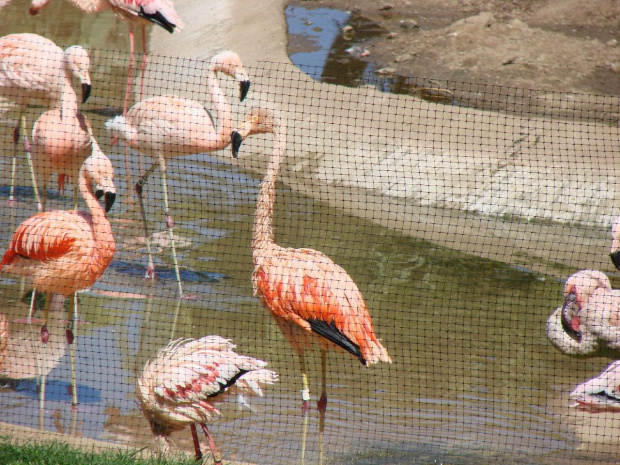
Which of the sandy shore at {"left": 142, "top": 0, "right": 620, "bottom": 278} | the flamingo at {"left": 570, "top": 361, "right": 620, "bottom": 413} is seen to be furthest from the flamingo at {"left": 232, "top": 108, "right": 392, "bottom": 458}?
the sandy shore at {"left": 142, "top": 0, "right": 620, "bottom": 278}

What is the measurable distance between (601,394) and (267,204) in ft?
6.61

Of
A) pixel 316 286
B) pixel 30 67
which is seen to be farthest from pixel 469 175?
pixel 30 67

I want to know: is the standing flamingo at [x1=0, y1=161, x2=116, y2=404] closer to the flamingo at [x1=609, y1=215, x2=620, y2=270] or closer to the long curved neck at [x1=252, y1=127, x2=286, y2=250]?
the long curved neck at [x1=252, y1=127, x2=286, y2=250]

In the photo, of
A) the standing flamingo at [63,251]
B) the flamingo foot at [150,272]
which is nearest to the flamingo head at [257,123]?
the standing flamingo at [63,251]

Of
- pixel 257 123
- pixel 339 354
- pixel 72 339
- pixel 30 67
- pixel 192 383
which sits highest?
pixel 30 67

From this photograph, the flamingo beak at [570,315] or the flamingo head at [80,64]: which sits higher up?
the flamingo head at [80,64]

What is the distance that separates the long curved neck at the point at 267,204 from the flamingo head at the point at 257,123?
0.35 ft

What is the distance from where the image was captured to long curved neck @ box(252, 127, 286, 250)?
4.26m

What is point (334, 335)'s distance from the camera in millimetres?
3855

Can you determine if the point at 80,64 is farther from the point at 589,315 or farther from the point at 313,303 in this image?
the point at 589,315

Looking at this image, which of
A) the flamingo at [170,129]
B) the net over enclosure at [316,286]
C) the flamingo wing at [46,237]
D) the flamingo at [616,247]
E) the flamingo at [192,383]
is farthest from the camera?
the flamingo at [170,129]

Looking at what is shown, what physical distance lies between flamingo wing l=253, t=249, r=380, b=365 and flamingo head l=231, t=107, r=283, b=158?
38.6 inches

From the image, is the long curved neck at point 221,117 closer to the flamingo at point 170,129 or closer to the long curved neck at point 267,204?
the flamingo at point 170,129

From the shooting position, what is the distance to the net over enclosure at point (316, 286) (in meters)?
3.93
